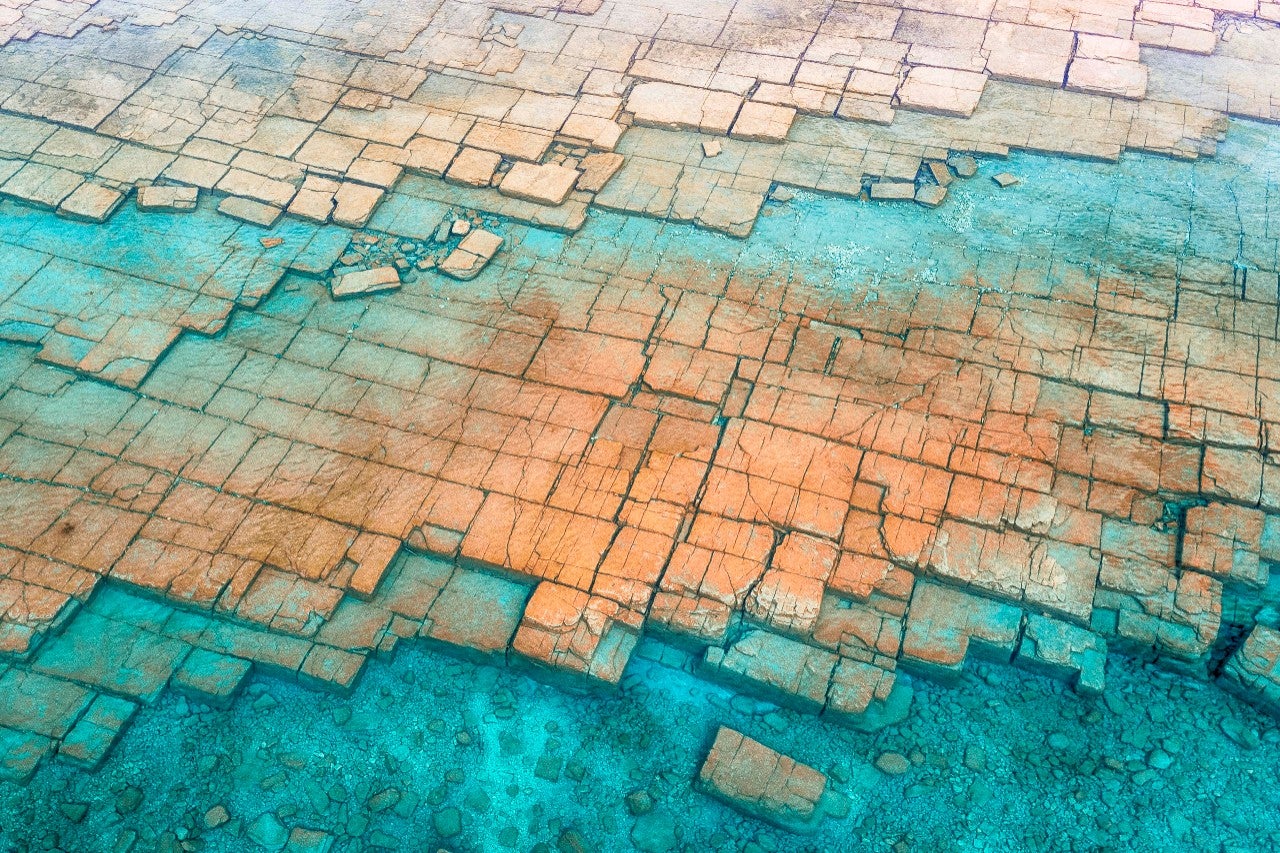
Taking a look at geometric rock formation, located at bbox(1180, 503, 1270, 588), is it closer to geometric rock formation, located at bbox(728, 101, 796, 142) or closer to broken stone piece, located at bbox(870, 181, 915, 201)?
broken stone piece, located at bbox(870, 181, 915, 201)

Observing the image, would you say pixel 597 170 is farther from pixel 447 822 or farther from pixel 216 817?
pixel 216 817

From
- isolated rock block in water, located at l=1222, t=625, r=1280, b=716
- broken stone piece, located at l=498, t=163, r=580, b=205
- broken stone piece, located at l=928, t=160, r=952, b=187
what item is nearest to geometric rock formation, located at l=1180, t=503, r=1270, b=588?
isolated rock block in water, located at l=1222, t=625, r=1280, b=716

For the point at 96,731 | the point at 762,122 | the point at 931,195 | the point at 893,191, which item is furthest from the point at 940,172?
→ the point at 96,731

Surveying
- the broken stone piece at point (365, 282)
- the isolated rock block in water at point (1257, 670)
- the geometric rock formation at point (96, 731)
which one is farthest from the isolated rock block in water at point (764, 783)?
the broken stone piece at point (365, 282)

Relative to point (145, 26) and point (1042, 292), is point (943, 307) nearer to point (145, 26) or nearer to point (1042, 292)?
point (1042, 292)

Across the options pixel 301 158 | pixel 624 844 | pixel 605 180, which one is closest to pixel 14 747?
pixel 624 844

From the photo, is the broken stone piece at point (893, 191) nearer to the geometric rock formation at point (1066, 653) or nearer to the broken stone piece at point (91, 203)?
the geometric rock formation at point (1066, 653)
